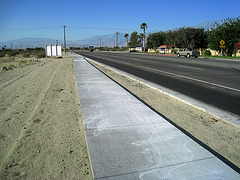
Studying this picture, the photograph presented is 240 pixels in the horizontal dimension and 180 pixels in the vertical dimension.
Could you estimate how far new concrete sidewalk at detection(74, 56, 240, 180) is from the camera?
2.94m

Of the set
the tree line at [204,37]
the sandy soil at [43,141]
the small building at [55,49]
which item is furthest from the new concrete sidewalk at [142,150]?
the tree line at [204,37]

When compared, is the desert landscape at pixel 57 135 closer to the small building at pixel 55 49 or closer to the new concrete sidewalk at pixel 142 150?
the new concrete sidewalk at pixel 142 150

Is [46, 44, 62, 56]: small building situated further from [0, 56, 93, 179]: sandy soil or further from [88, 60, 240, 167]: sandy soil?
[88, 60, 240, 167]: sandy soil

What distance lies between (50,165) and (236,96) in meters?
6.97

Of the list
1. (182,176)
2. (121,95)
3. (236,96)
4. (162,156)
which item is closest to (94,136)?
(162,156)

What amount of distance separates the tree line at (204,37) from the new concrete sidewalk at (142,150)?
43173mm

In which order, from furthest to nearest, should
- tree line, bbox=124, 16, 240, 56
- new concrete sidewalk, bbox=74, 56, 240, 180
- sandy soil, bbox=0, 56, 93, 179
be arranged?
tree line, bbox=124, 16, 240, 56 → sandy soil, bbox=0, 56, 93, 179 → new concrete sidewalk, bbox=74, 56, 240, 180

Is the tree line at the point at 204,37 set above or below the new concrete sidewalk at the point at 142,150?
above

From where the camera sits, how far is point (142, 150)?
352 cm

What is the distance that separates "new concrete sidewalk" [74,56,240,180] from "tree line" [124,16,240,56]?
43.2 m

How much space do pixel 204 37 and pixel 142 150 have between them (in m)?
66.0

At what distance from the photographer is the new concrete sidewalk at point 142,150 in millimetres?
2943

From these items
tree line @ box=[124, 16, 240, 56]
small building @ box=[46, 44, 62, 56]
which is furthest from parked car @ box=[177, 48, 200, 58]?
small building @ box=[46, 44, 62, 56]

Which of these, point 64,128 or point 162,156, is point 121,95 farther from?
point 162,156
